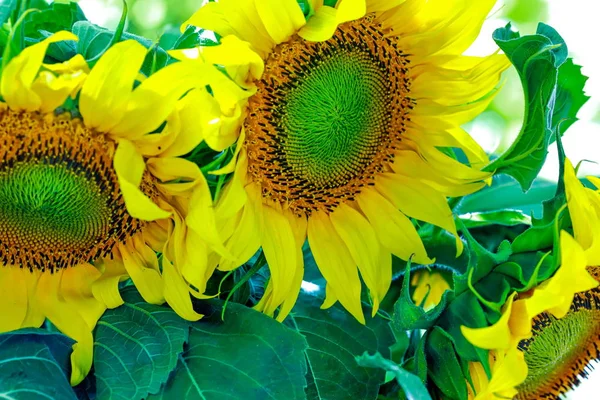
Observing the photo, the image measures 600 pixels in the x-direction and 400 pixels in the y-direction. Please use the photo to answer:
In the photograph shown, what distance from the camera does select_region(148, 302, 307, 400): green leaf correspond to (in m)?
0.72

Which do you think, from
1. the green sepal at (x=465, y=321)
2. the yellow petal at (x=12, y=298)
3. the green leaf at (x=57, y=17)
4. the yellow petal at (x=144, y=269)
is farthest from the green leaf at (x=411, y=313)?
the green leaf at (x=57, y=17)

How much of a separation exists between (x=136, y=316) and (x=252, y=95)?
0.75 feet

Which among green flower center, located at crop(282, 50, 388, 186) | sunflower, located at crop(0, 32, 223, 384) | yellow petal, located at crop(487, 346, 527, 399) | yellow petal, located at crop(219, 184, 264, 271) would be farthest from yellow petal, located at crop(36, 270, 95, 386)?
yellow petal, located at crop(487, 346, 527, 399)

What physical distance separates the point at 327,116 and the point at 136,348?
0.27m

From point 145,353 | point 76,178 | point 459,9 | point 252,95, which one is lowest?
point 145,353

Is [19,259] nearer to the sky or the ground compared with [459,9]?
nearer to the ground

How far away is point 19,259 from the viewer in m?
0.73

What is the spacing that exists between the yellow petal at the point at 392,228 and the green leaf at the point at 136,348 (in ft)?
0.70

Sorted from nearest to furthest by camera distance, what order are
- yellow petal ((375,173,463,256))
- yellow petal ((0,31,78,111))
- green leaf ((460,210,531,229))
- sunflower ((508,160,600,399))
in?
yellow petal ((0,31,78,111)) → sunflower ((508,160,600,399)) → yellow petal ((375,173,463,256)) → green leaf ((460,210,531,229))

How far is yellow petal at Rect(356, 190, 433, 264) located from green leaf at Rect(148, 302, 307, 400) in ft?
0.45

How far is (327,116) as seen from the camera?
0.74m

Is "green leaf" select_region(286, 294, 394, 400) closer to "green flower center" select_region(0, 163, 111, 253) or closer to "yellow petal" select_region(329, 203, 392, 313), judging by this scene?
"yellow petal" select_region(329, 203, 392, 313)

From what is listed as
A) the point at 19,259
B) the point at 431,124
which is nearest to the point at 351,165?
the point at 431,124

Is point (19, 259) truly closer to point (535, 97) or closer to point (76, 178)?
point (76, 178)
